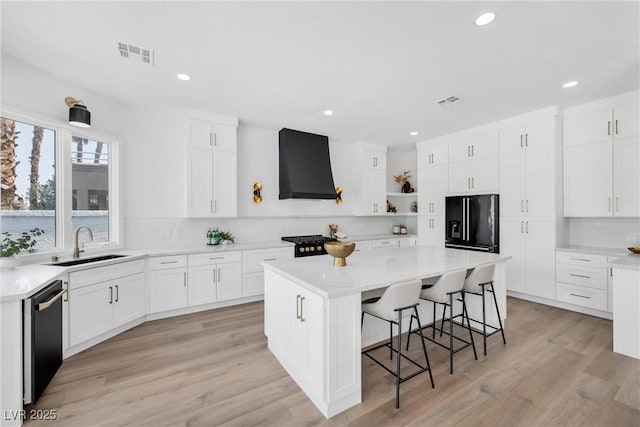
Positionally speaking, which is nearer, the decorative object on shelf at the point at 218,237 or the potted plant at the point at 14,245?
the potted plant at the point at 14,245

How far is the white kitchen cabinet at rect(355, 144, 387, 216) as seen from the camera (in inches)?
221

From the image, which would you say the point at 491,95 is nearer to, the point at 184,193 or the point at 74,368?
the point at 184,193

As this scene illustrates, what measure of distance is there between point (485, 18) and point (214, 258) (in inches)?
149

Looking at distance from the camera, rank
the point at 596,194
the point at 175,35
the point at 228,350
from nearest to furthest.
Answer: the point at 175,35 → the point at 228,350 → the point at 596,194

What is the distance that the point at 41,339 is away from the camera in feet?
6.43

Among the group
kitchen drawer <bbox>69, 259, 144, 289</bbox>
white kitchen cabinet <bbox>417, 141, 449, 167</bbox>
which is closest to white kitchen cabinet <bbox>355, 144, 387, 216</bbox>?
white kitchen cabinet <bbox>417, 141, 449, 167</bbox>

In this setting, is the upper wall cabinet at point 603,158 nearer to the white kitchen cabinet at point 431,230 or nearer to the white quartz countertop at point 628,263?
the white quartz countertop at point 628,263

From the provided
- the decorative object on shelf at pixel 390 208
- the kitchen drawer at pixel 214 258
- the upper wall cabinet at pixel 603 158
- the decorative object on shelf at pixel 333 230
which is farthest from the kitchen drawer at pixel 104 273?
the upper wall cabinet at pixel 603 158

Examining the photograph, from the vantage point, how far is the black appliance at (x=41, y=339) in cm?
180

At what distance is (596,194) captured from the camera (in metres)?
3.65

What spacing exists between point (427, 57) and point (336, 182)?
3.25 meters

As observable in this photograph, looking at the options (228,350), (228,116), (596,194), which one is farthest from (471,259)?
(228,116)

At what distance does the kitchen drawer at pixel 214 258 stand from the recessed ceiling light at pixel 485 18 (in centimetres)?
362

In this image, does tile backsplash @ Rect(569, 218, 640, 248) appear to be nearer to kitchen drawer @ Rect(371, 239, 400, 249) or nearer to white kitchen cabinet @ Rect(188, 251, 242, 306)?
kitchen drawer @ Rect(371, 239, 400, 249)
